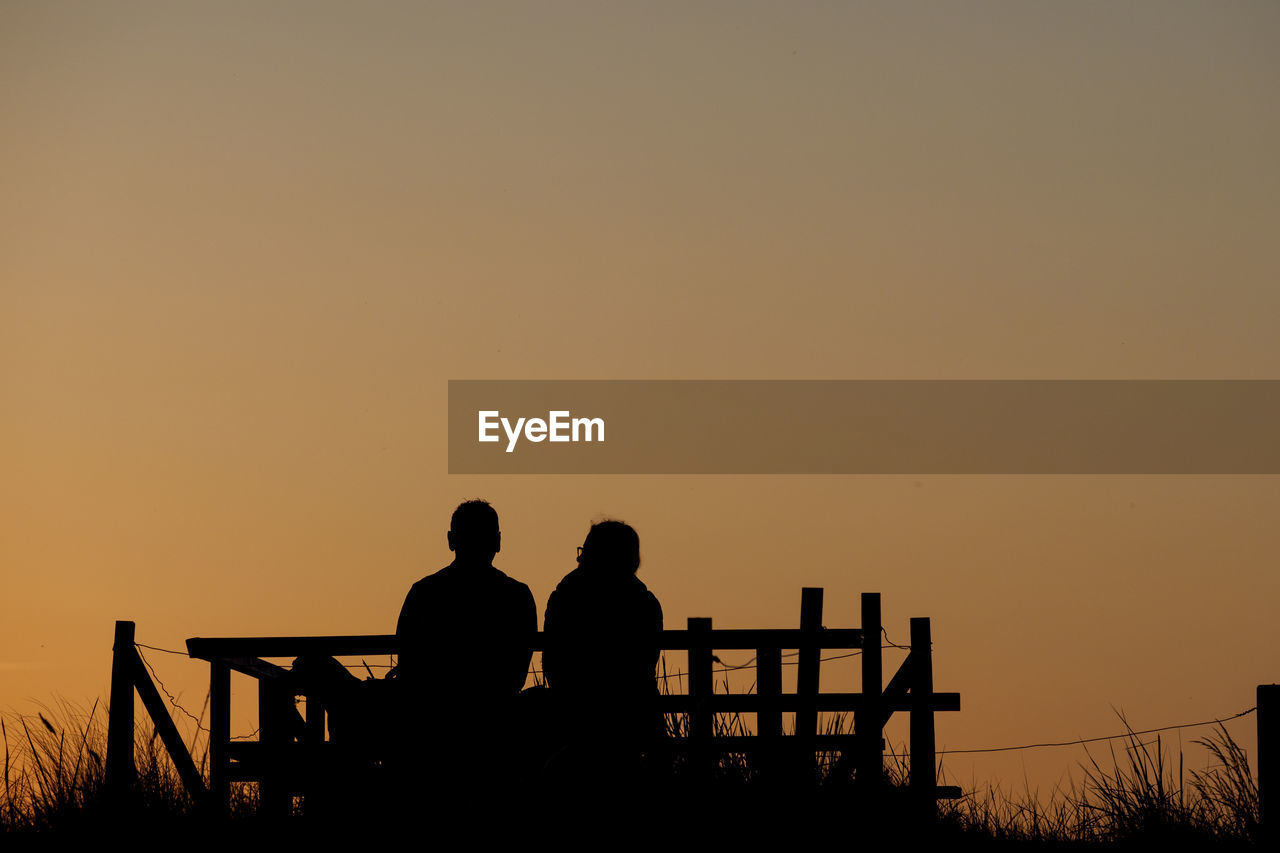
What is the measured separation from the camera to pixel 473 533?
9.31 meters

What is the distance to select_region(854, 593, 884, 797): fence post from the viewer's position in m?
11.0

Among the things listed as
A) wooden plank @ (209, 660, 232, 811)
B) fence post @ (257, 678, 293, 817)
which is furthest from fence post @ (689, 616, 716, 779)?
wooden plank @ (209, 660, 232, 811)

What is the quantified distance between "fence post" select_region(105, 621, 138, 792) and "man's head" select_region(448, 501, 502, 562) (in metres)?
3.18

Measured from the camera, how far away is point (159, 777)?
35.7 feet

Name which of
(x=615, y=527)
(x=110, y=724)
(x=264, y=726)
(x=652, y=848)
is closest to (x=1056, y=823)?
(x=652, y=848)

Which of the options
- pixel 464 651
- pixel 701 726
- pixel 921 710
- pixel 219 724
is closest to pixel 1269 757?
pixel 921 710

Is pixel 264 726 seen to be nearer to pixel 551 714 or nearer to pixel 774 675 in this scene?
pixel 551 714

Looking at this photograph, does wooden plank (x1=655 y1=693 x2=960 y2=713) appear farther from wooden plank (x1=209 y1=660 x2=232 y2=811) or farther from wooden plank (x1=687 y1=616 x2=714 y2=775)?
wooden plank (x1=209 y1=660 x2=232 y2=811)

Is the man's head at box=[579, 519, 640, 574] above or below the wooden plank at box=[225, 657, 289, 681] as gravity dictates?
above

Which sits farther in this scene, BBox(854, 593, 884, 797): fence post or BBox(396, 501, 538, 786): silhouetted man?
BBox(854, 593, 884, 797): fence post

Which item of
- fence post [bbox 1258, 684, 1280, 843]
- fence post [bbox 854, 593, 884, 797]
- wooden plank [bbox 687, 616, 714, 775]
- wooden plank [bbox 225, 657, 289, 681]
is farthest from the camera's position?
fence post [bbox 854, 593, 884, 797]

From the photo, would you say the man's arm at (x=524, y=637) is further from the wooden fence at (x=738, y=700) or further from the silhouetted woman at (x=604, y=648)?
the wooden fence at (x=738, y=700)

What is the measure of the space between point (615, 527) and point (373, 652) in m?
1.96

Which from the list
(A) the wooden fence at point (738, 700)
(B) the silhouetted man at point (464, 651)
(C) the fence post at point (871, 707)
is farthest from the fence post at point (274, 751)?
(C) the fence post at point (871, 707)
